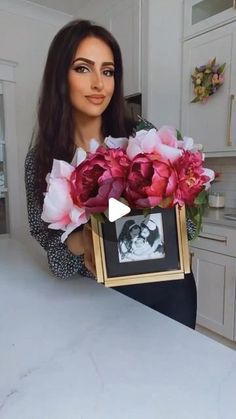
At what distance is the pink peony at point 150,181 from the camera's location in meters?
0.37

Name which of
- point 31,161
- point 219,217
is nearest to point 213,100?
point 219,217

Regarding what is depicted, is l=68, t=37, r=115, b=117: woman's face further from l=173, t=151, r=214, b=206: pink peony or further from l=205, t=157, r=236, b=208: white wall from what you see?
l=205, t=157, r=236, b=208: white wall

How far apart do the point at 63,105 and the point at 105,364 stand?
0.55 meters

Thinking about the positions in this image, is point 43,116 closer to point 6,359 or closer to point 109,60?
point 109,60

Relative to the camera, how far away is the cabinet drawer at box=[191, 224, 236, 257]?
168 cm

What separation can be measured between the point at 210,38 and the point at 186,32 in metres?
0.21

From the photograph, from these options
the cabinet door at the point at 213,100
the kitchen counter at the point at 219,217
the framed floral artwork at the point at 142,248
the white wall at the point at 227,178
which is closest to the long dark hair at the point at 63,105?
the framed floral artwork at the point at 142,248

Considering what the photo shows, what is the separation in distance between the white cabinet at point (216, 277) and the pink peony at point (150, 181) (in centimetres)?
Answer: 141

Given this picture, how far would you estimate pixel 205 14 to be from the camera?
76.3 inches

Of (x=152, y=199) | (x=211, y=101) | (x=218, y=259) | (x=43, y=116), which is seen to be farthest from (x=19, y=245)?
(x=211, y=101)

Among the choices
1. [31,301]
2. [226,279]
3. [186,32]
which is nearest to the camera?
[31,301]

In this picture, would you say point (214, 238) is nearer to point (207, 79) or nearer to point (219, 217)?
point (219, 217)

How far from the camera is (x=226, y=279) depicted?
1.72m

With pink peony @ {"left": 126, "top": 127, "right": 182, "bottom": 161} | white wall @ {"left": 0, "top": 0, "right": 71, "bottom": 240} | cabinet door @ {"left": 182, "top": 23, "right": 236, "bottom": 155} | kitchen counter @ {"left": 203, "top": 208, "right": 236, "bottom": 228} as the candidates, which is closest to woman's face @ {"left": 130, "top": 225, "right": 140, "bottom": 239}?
pink peony @ {"left": 126, "top": 127, "right": 182, "bottom": 161}
